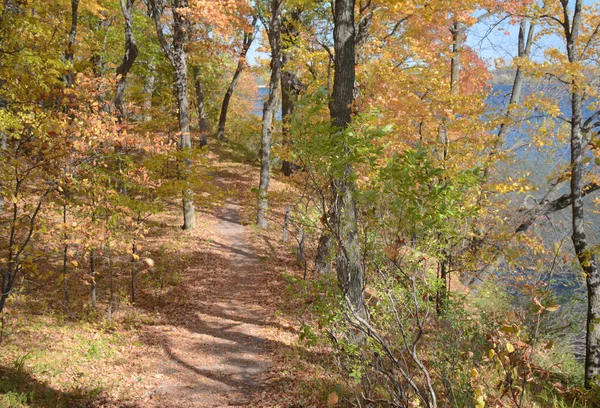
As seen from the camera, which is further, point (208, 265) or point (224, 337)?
point (208, 265)

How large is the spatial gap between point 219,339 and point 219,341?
89 millimetres

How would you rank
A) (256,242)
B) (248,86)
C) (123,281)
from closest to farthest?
(123,281) < (256,242) < (248,86)

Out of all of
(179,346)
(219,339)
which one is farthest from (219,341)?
(179,346)

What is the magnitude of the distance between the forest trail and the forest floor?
0.07ft

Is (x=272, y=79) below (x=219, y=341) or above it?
above

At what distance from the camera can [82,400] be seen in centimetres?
572

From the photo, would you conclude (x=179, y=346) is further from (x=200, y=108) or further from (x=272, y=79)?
(x=200, y=108)

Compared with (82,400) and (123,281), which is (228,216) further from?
(82,400)

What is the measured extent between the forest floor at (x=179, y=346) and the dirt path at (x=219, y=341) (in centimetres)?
2

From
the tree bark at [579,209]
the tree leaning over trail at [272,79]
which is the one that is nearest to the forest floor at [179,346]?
the tree leaning over trail at [272,79]

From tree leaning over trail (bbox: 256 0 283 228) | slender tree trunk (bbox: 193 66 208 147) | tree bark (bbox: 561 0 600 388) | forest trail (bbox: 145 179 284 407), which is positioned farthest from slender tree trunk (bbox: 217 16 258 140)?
tree bark (bbox: 561 0 600 388)

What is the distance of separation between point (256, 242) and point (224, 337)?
640 centimetres

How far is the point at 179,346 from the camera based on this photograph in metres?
8.12

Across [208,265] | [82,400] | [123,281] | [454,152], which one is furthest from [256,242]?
[82,400]
